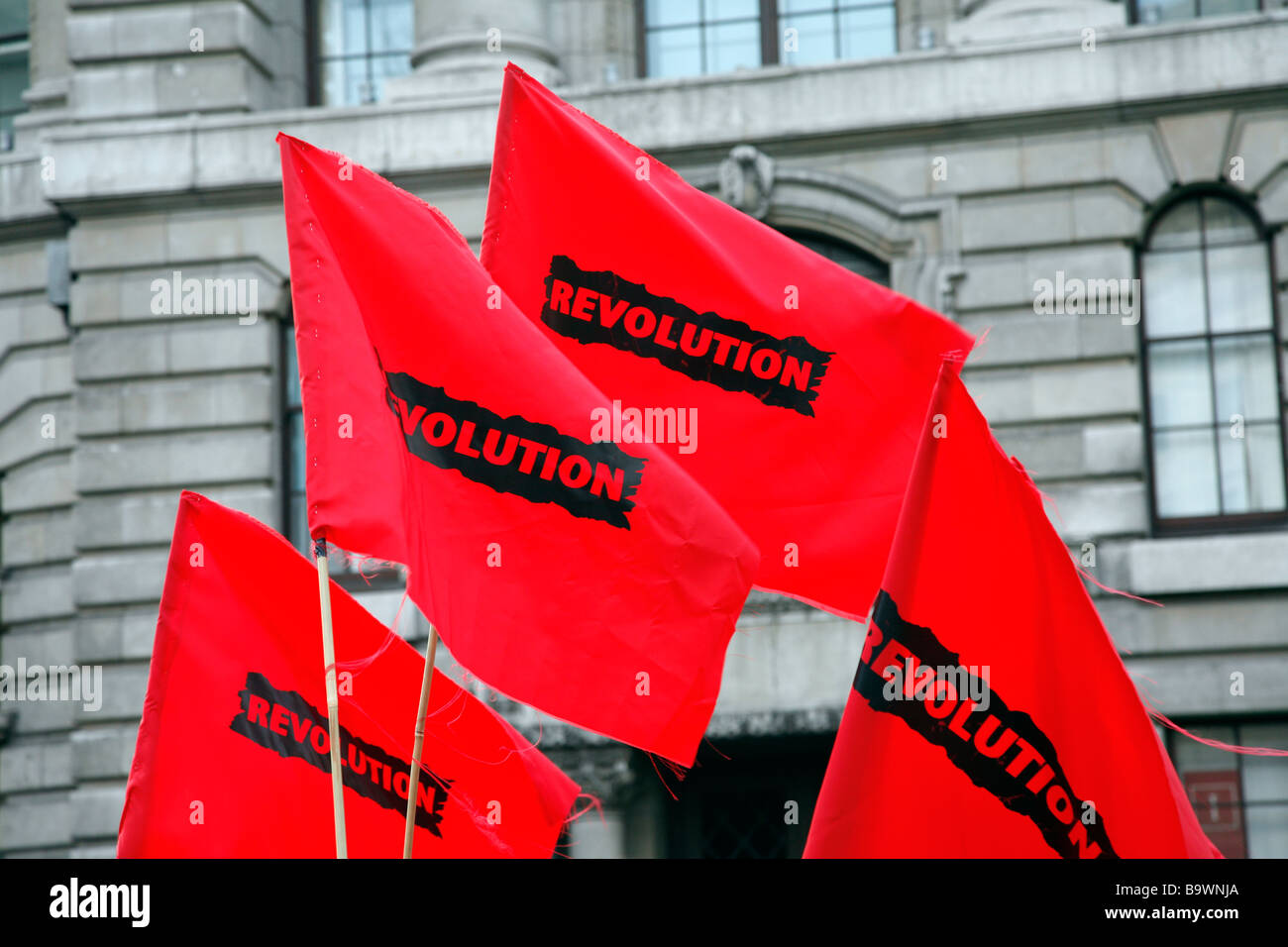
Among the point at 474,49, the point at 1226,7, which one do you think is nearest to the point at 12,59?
the point at 474,49

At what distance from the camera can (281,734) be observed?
7.14m

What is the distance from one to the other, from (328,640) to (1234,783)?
35.0 ft

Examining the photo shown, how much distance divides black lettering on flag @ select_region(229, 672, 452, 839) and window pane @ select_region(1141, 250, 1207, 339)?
32.8ft

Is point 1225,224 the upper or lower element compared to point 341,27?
lower

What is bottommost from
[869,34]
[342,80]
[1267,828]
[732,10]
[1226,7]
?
[1267,828]

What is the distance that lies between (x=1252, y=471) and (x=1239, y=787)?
274 centimetres

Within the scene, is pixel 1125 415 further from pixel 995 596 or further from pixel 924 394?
pixel 995 596

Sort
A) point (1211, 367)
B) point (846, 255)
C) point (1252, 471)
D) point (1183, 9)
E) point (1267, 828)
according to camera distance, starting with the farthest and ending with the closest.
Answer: point (846, 255) < point (1183, 9) < point (1211, 367) < point (1252, 471) < point (1267, 828)

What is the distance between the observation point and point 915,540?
5426 mm

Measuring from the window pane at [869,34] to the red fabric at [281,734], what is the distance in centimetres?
1090

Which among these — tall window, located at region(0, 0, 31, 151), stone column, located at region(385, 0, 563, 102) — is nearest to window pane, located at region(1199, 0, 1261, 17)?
stone column, located at region(385, 0, 563, 102)

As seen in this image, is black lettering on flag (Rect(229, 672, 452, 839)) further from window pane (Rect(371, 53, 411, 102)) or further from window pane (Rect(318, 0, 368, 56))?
window pane (Rect(318, 0, 368, 56))

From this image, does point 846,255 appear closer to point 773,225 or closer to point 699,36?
point 773,225

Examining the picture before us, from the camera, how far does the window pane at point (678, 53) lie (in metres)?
17.0
